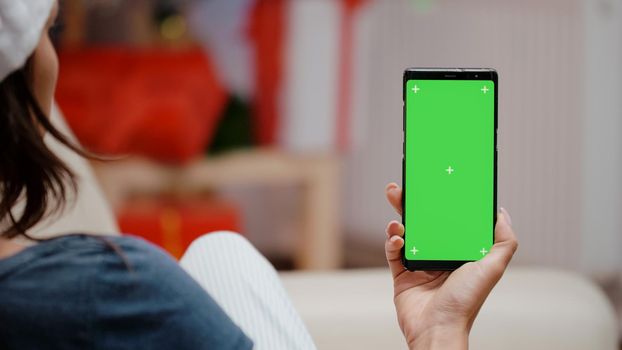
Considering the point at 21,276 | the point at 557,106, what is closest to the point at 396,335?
the point at 21,276

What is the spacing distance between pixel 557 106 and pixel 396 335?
1.14 metres

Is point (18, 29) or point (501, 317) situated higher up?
point (18, 29)

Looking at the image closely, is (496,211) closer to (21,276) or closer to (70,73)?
(21,276)

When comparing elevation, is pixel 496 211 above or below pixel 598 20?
below

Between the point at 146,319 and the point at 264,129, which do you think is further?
the point at 264,129

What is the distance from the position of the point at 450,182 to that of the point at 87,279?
0.69 ft

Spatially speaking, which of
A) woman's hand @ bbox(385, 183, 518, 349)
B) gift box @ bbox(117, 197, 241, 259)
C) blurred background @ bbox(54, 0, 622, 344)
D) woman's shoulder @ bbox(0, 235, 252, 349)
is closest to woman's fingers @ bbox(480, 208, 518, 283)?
woman's hand @ bbox(385, 183, 518, 349)

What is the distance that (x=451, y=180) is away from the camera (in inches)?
24.1

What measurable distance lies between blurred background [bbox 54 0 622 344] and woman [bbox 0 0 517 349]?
113cm

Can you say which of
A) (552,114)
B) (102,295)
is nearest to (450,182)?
(102,295)

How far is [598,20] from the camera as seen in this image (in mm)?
1792

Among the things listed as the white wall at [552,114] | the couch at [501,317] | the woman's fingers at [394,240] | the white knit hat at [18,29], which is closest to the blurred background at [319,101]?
the white wall at [552,114]

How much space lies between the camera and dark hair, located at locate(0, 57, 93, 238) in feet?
1.84

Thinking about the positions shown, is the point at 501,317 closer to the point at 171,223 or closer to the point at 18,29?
the point at 18,29
